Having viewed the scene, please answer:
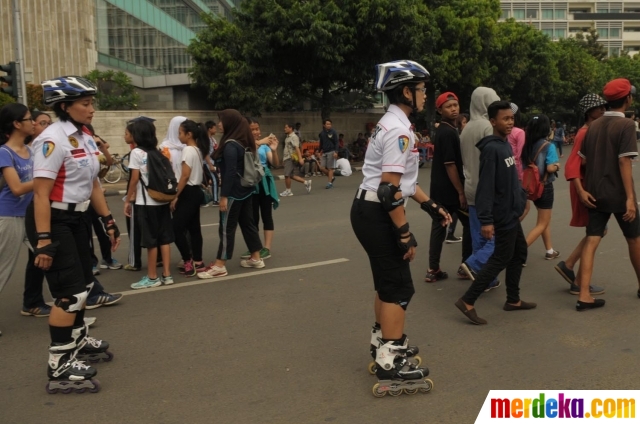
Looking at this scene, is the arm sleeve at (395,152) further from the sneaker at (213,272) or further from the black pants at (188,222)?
the black pants at (188,222)

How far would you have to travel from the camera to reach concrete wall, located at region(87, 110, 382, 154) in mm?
19953

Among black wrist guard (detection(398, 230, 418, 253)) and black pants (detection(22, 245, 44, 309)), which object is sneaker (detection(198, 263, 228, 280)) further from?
black wrist guard (detection(398, 230, 418, 253))

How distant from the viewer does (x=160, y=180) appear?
6.69 meters

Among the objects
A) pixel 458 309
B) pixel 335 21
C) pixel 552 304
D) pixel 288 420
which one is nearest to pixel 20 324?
pixel 288 420

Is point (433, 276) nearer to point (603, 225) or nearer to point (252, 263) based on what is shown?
point (603, 225)

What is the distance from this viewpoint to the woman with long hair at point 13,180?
552 centimetres

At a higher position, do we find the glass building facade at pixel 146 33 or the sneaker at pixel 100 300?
the glass building facade at pixel 146 33

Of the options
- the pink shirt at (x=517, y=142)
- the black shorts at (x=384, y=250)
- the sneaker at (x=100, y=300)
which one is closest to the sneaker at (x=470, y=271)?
the pink shirt at (x=517, y=142)

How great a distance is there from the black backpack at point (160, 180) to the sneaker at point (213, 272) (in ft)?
2.88

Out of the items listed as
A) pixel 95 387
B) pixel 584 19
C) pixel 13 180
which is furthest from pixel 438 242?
pixel 584 19

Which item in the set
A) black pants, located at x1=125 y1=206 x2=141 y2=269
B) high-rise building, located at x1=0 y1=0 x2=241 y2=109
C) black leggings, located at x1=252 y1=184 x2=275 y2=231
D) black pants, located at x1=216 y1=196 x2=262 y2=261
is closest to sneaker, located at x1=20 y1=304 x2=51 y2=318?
black pants, located at x1=125 y1=206 x2=141 y2=269

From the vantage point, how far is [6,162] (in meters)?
5.52

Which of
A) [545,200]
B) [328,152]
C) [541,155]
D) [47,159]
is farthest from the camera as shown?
[328,152]

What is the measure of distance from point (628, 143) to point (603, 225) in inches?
28.3
